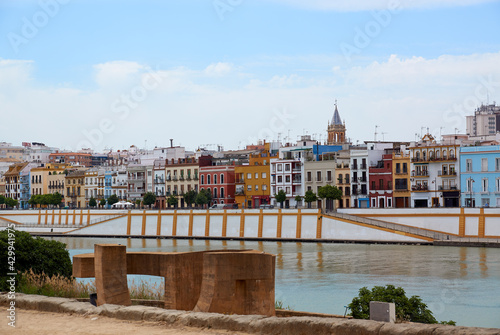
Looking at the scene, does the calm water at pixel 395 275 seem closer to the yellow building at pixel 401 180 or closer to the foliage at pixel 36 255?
the foliage at pixel 36 255

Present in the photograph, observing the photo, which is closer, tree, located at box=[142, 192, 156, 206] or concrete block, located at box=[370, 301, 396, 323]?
concrete block, located at box=[370, 301, 396, 323]

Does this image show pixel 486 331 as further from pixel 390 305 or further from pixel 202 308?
pixel 202 308

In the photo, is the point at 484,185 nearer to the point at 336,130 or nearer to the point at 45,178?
the point at 336,130

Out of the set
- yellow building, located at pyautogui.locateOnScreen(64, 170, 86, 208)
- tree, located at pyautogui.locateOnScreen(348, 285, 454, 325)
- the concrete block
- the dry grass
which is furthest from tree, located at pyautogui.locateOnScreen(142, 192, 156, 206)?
the concrete block

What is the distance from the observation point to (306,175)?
72062 millimetres

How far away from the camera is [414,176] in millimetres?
62719

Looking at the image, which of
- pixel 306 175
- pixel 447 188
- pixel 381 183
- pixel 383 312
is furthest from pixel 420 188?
pixel 383 312

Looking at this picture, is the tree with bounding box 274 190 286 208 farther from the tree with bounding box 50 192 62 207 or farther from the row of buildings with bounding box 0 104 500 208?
the tree with bounding box 50 192 62 207

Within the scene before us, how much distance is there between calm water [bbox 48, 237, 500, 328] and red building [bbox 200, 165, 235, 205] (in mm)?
23825

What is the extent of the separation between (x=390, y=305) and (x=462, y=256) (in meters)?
32.9

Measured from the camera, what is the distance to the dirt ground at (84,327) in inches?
440

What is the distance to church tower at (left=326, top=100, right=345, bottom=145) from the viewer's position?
105 meters

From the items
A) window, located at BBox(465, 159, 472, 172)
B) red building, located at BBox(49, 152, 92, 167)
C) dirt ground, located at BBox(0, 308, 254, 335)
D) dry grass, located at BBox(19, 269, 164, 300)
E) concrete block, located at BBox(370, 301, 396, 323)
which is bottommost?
dry grass, located at BBox(19, 269, 164, 300)

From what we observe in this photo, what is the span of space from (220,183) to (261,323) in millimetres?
69273
